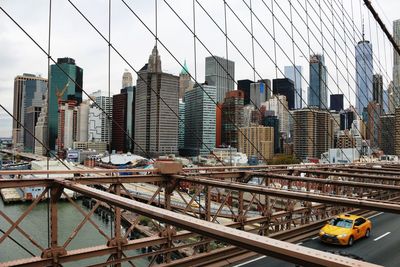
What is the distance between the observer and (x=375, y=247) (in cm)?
1312

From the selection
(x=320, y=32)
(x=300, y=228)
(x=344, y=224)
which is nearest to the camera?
(x=300, y=228)

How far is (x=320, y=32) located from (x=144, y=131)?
Answer: 58.1 feet

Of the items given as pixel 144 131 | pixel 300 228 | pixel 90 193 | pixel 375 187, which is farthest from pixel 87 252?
pixel 144 131

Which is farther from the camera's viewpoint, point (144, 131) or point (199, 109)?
point (199, 109)

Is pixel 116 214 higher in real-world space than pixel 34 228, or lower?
higher

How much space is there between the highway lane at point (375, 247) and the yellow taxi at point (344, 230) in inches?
10.1

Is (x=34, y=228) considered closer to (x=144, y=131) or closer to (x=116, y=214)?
(x=144, y=131)

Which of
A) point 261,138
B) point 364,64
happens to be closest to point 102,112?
point 364,64

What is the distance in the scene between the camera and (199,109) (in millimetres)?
48250

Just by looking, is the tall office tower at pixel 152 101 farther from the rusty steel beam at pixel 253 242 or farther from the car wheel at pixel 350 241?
the rusty steel beam at pixel 253 242

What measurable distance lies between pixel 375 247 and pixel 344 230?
3.85 feet

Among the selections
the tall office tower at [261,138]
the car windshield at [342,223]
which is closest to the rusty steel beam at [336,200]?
the car windshield at [342,223]

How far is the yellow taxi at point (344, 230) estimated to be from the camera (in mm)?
13289

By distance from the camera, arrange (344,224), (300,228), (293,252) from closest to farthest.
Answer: (293,252)
(300,228)
(344,224)
